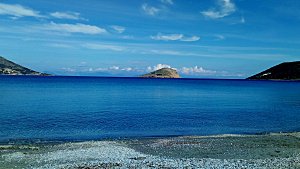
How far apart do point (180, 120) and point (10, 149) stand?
2527 centimetres

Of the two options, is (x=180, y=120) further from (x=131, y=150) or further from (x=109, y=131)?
(x=131, y=150)

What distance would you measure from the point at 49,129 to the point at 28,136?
4221 mm

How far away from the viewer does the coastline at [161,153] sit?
69.0 feet

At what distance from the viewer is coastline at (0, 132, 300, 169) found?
69.0 ft

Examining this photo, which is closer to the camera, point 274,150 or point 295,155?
point 295,155

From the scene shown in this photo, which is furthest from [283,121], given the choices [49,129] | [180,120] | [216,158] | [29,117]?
[29,117]

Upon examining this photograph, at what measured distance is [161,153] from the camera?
2584 centimetres

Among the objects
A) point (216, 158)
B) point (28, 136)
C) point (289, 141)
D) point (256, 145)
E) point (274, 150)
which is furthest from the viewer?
point (28, 136)

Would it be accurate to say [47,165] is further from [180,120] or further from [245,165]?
[180,120]

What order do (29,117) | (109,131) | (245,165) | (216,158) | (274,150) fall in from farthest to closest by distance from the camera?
(29,117) < (109,131) < (274,150) < (216,158) < (245,165)

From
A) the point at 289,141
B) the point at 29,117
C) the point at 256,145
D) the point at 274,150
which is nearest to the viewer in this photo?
the point at 274,150

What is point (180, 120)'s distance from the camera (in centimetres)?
4725

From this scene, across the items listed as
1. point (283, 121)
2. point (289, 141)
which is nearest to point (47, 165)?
point (289, 141)

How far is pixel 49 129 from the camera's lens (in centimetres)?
3772
